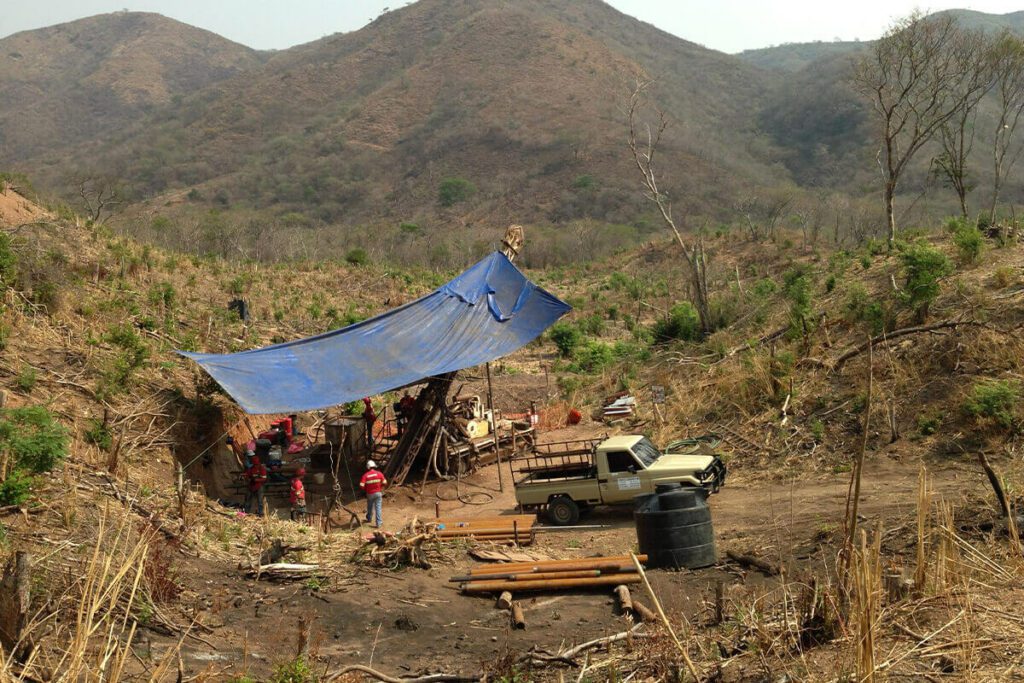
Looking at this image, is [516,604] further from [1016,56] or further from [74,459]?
[1016,56]

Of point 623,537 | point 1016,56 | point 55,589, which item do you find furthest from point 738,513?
point 1016,56

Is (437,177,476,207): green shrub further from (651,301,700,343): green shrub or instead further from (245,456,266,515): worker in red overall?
(245,456,266,515): worker in red overall

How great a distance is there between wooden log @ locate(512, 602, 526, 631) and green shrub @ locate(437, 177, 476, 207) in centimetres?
7470

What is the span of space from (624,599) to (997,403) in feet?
25.9

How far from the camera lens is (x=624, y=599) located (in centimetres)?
932

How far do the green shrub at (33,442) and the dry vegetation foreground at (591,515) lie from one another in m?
0.04

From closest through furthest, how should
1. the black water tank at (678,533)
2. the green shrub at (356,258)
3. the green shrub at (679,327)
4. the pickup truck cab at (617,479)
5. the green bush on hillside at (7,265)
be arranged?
the black water tank at (678,533) < the pickup truck cab at (617,479) < the green bush on hillside at (7,265) < the green shrub at (679,327) < the green shrub at (356,258)

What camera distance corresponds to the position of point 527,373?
28766 millimetres

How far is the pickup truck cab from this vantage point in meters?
13.7

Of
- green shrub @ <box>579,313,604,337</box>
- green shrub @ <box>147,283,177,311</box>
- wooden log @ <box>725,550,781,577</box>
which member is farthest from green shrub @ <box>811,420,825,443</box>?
green shrub @ <box>579,313,604,337</box>

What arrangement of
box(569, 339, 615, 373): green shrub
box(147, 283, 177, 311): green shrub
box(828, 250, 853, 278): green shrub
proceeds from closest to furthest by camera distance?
box(147, 283, 177, 311): green shrub
box(828, 250, 853, 278): green shrub
box(569, 339, 615, 373): green shrub

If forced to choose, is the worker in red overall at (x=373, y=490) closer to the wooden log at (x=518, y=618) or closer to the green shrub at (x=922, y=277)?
the wooden log at (x=518, y=618)

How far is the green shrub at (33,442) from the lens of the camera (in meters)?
10.7

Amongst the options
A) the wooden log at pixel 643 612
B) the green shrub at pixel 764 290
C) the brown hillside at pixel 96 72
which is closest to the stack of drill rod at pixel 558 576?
the wooden log at pixel 643 612
